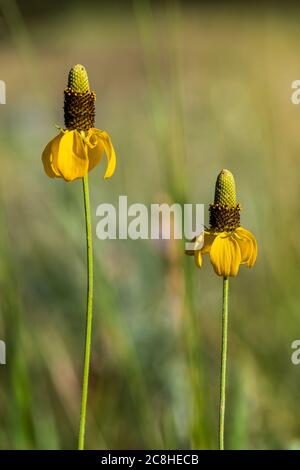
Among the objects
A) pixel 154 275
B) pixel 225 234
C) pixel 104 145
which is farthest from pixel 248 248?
pixel 154 275

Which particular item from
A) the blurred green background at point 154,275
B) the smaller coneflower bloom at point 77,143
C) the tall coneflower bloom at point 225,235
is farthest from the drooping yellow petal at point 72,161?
the blurred green background at point 154,275

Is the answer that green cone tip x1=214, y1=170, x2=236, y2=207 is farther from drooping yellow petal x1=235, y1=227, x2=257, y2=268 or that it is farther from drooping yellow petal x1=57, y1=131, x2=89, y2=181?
drooping yellow petal x1=57, y1=131, x2=89, y2=181

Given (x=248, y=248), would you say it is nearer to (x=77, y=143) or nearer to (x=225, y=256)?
(x=225, y=256)

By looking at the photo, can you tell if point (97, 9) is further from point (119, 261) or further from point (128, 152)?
point (119, 261)

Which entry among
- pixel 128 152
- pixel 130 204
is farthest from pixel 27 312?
pixel 128 152

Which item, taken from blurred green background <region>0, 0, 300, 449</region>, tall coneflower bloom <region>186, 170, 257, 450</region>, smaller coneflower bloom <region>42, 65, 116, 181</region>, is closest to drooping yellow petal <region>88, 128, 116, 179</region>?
smaller coneflower bloom <region>42, 65, 116, 181</region>

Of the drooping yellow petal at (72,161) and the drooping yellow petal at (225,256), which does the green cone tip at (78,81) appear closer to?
the drooping yellow petal at (72,161)
